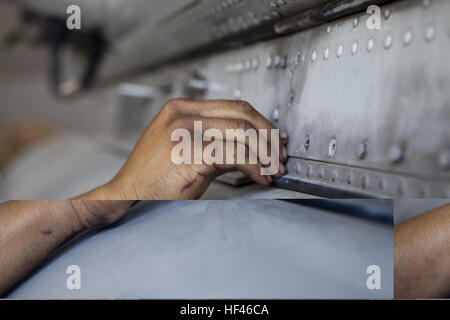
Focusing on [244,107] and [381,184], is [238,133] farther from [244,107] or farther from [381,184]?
[381,184]

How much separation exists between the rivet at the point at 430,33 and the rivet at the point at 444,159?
88 millimetres

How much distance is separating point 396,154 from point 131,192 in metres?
0.26

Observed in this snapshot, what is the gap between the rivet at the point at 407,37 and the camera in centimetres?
31

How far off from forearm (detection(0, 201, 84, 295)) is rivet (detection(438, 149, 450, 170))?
1.13 feet

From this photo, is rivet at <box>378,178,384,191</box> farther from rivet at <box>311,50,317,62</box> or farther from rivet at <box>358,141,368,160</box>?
rivet at <box>311,50,317,62</box>

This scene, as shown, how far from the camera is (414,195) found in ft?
0.99

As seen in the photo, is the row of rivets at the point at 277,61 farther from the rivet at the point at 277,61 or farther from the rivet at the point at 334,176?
the rivet at the point at 334,176

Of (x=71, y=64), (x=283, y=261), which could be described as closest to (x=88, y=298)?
(x=283, y=261)

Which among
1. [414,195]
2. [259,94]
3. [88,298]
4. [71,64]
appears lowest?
[88,298]

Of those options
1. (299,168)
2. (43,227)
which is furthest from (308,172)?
(43,227)

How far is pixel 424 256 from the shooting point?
375 mm

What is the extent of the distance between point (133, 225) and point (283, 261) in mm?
167

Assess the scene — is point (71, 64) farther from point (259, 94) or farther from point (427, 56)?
point (427, 56)

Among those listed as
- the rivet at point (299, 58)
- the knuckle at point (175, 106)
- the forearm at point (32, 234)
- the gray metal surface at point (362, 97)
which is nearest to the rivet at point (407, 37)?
the gray metal surface at point (362, 97)
